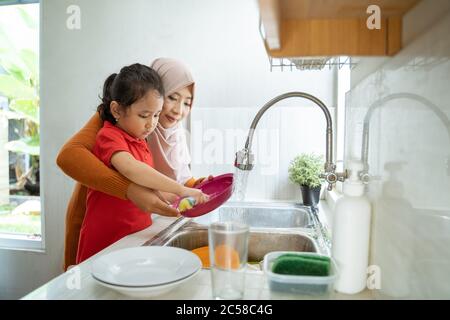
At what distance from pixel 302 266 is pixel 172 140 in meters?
0.62

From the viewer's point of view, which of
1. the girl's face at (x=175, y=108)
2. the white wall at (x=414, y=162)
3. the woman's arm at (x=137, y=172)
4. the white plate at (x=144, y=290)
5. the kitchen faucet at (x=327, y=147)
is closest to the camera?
the white wall at (x=414, y=162)

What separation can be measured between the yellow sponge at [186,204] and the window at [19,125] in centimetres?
46

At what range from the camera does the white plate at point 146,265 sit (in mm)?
494

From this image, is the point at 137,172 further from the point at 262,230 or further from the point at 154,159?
the point at 262,230

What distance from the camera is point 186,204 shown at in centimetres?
82

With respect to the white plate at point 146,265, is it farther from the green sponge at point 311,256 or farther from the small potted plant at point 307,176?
the small potted plant at point 307,176

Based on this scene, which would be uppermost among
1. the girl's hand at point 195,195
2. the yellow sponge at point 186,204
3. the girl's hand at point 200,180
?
the girl's hand at point 200,180

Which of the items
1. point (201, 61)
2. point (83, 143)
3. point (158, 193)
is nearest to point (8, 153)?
point (83, 143)

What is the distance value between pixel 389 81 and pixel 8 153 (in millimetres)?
966

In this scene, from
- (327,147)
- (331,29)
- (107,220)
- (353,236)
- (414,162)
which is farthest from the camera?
(107,220)

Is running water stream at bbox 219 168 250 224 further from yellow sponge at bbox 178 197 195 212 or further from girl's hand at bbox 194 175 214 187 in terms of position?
yellow sponge at bbox 178 197 195 212

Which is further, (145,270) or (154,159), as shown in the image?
(154,159)

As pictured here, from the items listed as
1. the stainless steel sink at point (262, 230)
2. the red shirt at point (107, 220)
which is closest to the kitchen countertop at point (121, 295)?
the stainless steel sink at point (262, 230)

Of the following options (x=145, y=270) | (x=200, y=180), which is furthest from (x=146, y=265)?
(x=200, y=180)
